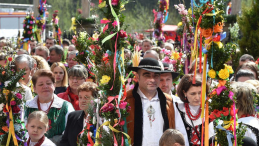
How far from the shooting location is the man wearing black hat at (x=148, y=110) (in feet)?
13.7

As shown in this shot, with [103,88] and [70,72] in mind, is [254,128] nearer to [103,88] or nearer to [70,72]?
[103,88]

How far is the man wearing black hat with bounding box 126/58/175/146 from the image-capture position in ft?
13.7

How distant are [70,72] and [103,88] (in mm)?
2674

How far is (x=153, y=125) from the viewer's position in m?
4.20

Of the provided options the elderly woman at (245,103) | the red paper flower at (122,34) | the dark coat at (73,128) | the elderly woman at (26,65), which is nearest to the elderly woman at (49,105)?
the dark coat at (73,128)

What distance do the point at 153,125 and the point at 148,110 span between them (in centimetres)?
16

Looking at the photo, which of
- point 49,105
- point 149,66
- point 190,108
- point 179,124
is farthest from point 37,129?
point 190,108

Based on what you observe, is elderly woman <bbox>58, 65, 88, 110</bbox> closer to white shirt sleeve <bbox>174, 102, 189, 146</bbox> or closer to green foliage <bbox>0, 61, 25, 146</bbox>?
green foliage <bbox>0, 61, 25, 146</bbox>

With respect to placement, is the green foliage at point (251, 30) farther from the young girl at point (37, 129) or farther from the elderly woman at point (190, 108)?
the young girl at point (37, 129)

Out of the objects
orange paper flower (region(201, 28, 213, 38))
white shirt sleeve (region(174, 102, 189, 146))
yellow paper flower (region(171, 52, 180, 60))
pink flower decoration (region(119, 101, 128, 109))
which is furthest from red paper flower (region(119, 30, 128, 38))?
yellow paper flower (region(171, 52, 180, 60))

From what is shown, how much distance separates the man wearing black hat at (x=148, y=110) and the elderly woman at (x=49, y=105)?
1376mm

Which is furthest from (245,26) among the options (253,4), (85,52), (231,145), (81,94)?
(231,145)

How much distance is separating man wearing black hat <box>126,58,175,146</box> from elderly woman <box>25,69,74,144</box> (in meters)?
1.38

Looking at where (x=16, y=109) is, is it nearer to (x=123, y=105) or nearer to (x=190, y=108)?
(x=123, y=105)
